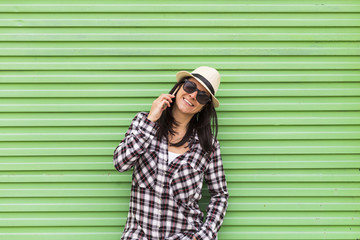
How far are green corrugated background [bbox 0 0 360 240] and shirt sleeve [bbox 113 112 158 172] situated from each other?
547 mm

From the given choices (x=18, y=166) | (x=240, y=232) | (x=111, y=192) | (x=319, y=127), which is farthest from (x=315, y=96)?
(x=18, y=166)

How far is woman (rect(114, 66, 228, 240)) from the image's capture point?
2436 millimetres

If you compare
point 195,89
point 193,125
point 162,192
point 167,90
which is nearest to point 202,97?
point 195,89

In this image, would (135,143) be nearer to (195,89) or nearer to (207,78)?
(195,89)

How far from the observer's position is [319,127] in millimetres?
3010

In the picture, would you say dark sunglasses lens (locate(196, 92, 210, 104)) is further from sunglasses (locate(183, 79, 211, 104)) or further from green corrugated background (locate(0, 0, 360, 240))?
green corrugated background (locate(0, 0, 360, 240))

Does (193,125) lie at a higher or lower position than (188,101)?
lower

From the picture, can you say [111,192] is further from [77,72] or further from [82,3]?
[82,3]

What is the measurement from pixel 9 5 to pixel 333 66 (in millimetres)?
3342

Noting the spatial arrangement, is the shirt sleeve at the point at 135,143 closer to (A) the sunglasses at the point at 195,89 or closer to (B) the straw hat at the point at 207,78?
(A) the sunglasses at the point at 195,89

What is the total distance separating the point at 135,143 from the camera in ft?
7.75

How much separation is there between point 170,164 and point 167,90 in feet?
2.71

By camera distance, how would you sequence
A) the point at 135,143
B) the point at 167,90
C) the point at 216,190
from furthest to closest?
the point at 167,90 < the point at 216,190 < the point at 135,143

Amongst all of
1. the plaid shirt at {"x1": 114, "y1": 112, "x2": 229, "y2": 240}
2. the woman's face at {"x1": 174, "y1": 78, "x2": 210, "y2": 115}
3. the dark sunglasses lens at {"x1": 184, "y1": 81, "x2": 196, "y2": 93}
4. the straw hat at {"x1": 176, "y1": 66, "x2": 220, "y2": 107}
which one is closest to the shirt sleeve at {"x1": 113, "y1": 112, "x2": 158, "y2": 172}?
the plaid shirt at {"x1": 114, "y1": 112, "x2": 229, "y2": 240}
